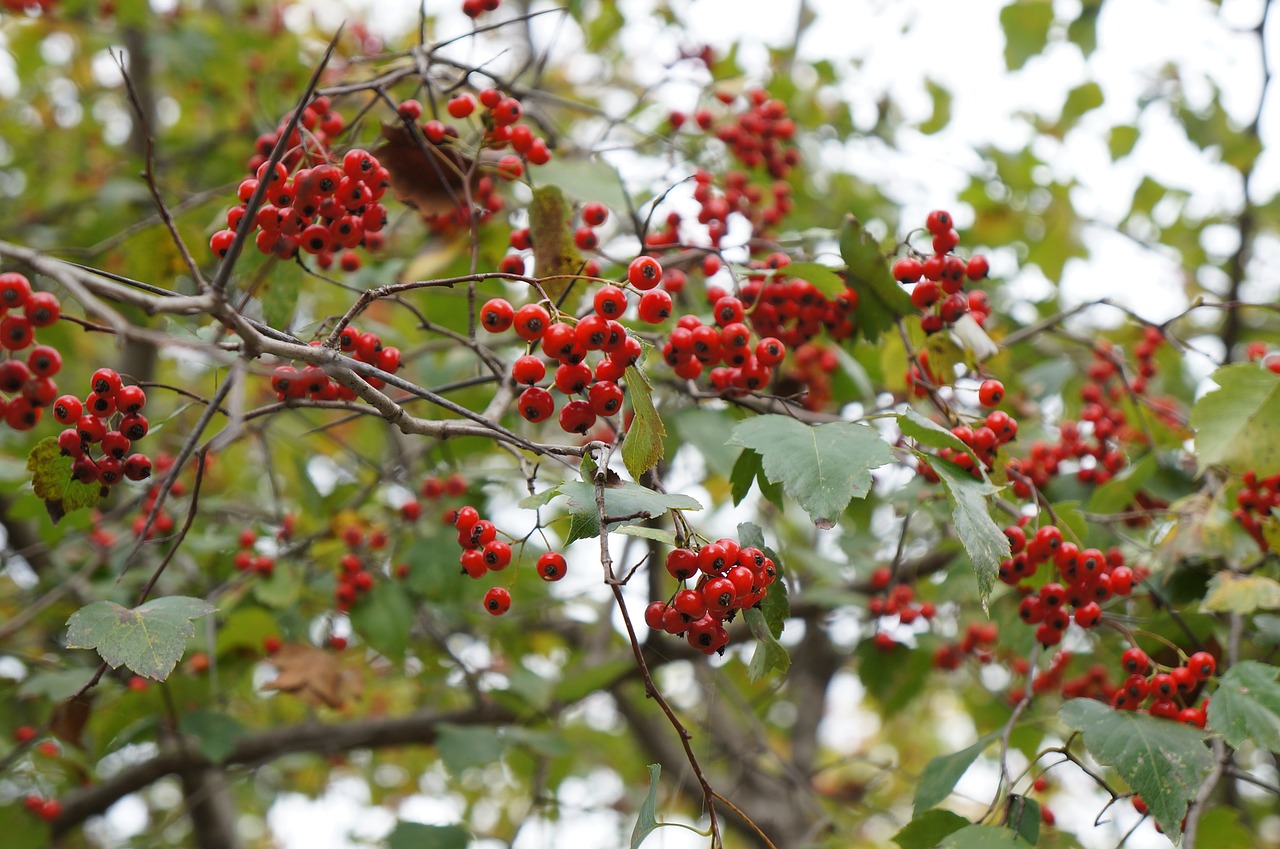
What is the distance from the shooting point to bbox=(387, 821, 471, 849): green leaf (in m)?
4.05

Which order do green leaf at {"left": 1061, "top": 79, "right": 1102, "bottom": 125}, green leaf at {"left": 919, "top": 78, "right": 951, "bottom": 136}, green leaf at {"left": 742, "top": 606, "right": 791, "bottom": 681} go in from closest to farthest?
green leaf at {"left": 742, "top": 606, "right": 791, "bottom": 681}
green leaf at {"left": 1061, "top": 79, "right": 1102, "bottom": 125}
green leaf at {"left": 919, "top": 78, "right": 951, "bottom": 136}

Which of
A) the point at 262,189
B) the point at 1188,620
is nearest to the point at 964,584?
the point at 1188,620

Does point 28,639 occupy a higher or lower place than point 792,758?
higher

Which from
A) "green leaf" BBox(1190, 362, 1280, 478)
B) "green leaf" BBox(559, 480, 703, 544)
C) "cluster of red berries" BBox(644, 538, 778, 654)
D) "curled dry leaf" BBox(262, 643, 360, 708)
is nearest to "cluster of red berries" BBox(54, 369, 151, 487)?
"green leaf" BBox(559, 480, 703, 544)

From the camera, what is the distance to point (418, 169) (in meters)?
3.05

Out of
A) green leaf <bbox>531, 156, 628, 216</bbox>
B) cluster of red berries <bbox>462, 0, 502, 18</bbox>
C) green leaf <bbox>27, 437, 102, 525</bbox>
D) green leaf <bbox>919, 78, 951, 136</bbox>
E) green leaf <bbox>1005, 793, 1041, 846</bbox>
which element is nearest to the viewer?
green leaf <bbox>27, 437, 102, 525</bbox>

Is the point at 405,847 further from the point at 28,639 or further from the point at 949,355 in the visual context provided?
the point at 949,355

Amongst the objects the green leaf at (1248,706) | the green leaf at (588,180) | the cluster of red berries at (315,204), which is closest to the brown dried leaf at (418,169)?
the green leaf at (588,180)

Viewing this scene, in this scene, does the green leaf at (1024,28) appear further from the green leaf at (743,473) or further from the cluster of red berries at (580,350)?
the cluster of red berries at (580,350)

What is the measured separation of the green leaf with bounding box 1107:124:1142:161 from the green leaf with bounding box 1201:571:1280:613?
348 centimetres

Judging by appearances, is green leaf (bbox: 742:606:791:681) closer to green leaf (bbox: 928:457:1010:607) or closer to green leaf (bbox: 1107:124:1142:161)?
green leaf (bbox: 928:457:1010:607)

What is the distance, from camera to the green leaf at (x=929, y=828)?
258 centimetres

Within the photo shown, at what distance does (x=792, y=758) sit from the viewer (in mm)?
5711

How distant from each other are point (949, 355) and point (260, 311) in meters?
2.19
